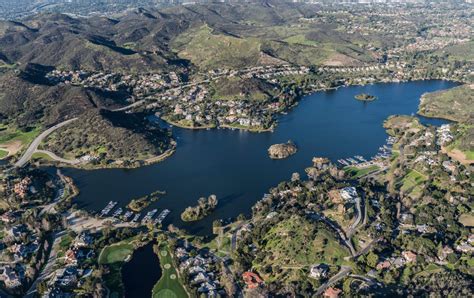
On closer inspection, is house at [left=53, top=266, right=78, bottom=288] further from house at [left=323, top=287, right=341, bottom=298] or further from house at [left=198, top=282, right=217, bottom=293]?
house at [left=323, top=287, right=341, bottom=298]

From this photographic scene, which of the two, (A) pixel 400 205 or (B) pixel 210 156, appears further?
(B) pixel 210 156

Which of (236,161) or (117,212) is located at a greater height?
(117,212)

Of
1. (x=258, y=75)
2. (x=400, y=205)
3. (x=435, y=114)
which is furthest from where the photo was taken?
(x=258, y=75)

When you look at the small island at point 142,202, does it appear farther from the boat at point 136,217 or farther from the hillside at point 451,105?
the hillside at point 451,105

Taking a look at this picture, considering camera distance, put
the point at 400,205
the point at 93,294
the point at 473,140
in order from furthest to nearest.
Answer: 1. the point at 473,140
2. the point at 400,205
3. the point at 93,294

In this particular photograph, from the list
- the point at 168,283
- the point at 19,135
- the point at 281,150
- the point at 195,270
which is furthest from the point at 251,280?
the point at 19,135

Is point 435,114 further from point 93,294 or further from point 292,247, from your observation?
point 93,294

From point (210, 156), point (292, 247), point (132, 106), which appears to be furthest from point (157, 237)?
point (132, 106)

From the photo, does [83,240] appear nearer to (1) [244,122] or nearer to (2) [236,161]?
(2) [236,161]
